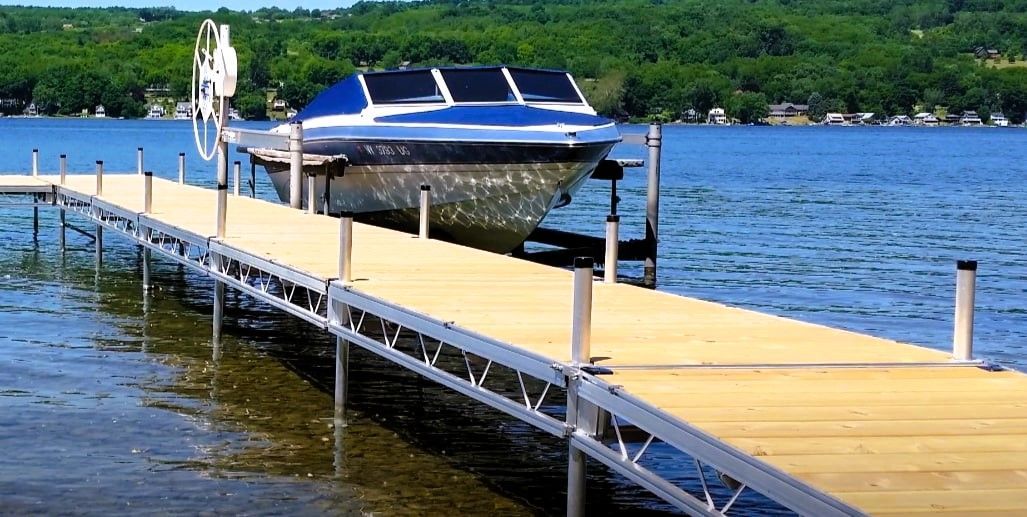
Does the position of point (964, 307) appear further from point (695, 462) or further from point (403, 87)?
point (403, 87)

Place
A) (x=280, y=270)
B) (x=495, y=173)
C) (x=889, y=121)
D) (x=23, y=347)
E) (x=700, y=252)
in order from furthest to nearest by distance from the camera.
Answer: (x=889, y=121)
(x=700, y=252)
(x=495, y=173)
(x=23, y=347)
(x=280, y=270)

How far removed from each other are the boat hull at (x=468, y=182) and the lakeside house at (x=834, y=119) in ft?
497

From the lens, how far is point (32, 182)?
24.8 meters

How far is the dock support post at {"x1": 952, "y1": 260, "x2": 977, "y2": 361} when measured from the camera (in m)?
8.62

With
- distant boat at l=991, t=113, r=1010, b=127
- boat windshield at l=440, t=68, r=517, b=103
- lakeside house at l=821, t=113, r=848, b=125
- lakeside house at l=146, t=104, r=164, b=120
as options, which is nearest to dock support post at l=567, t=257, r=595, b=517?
boat windshield at l=440, t=68, r=517, b=103

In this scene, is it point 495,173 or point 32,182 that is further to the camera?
point 32,182

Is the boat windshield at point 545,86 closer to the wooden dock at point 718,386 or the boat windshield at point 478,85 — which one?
the boat windshield at point 478,85

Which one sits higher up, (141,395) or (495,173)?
(495,173)

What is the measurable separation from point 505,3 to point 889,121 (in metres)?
47.0

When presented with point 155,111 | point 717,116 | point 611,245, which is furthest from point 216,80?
point 717,116

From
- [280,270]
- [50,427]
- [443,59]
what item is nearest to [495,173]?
[280,270]

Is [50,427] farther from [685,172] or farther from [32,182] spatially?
[685,172]

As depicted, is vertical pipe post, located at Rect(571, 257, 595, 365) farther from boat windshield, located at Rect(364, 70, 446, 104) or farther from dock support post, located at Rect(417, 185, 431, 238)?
boat windshield, located at Rect(364, 70, 446, 104)

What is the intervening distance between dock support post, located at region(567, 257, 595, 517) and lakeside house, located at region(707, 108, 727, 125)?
15594 cm
